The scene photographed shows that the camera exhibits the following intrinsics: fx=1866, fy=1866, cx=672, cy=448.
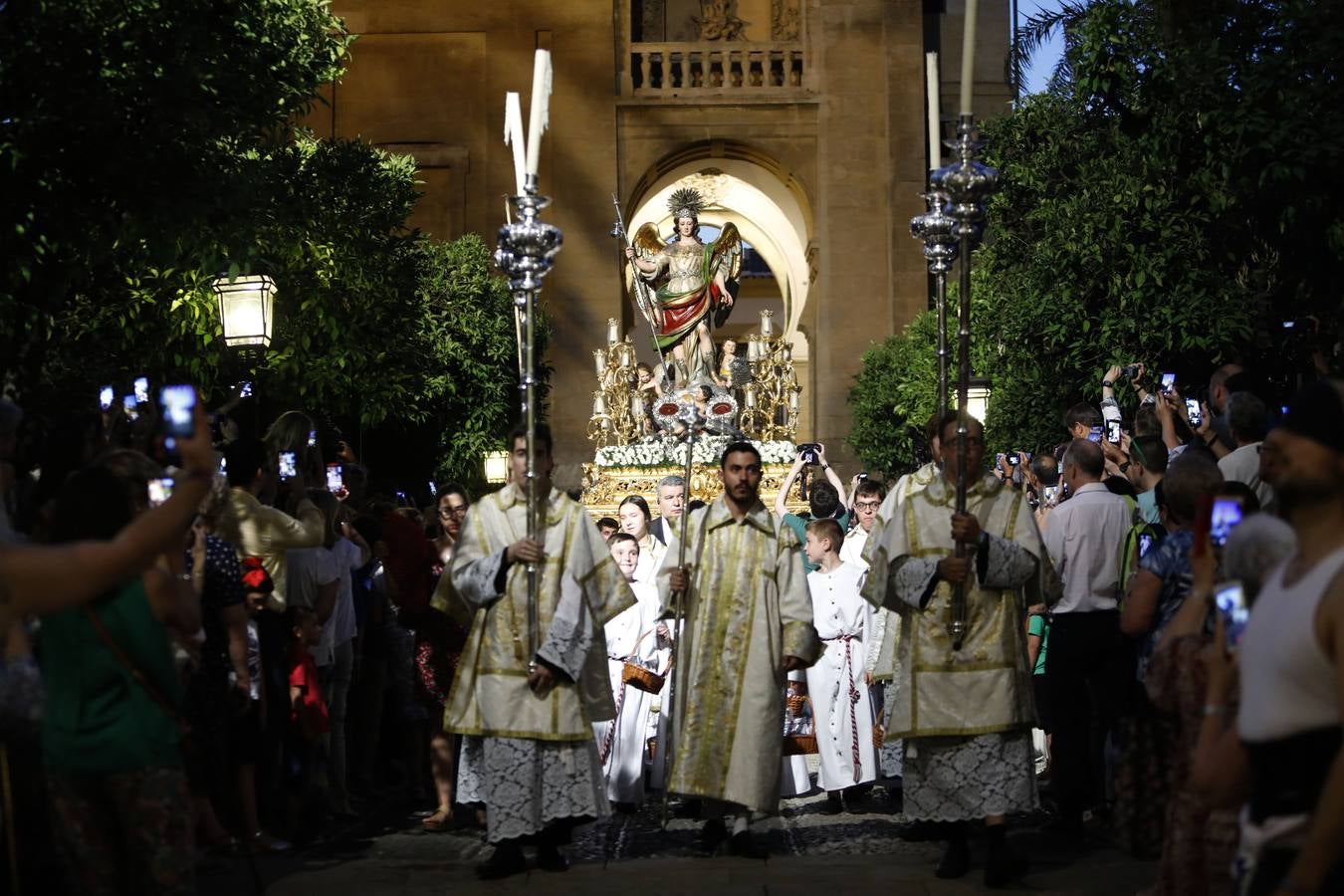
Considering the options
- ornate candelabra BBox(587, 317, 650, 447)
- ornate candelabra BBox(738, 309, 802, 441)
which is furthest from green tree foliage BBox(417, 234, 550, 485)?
ornate candelabra BBox(738, 309, 802, 441)

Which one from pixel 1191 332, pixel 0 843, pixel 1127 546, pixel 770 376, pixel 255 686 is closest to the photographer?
pixel 0 843

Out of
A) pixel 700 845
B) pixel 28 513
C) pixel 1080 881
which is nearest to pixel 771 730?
pixel 700 845

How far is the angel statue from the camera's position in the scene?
78.9 feet

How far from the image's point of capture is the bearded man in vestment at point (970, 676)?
7922mm

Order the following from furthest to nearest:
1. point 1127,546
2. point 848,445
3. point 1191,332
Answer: point 848,445
point 1191,332
point 1127,546

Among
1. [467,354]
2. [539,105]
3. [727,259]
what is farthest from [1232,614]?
[467,354]

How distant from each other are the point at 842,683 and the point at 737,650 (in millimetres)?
2469

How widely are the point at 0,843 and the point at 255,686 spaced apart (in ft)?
11.6

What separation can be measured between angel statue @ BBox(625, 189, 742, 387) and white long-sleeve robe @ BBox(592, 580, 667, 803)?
12.7 metres

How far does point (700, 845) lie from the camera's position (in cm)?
880

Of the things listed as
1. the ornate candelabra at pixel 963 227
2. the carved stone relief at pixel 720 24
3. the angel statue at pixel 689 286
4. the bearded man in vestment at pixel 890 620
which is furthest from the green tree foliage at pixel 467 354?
the ornate candelabra at pixel 963 227

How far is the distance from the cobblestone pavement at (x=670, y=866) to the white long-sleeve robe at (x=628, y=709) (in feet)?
2.55

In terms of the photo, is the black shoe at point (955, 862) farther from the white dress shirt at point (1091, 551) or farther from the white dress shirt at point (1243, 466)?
the white dress shirt at point (1243, 466)

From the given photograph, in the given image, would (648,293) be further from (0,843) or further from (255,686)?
(0,843)
